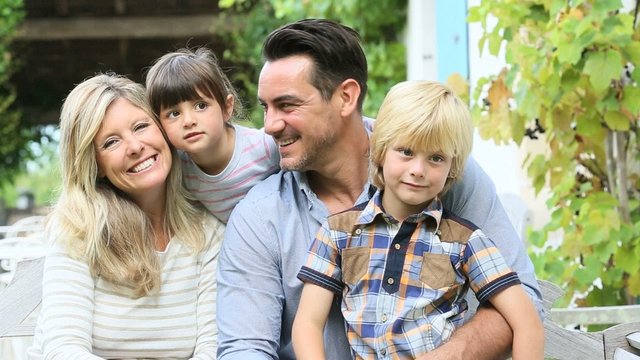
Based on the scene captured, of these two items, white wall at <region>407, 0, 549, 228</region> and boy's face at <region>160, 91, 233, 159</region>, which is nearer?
boy's face at <region>160, 91, 233, 159</region>

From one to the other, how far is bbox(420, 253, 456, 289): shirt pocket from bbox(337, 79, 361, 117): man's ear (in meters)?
0.47

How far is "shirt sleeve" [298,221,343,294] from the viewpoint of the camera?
1994 mm

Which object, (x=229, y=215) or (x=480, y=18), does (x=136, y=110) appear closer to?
(x=229, y=215)

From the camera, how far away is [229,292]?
212 centimetres

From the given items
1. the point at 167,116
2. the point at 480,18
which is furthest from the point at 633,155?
the point at 167,116

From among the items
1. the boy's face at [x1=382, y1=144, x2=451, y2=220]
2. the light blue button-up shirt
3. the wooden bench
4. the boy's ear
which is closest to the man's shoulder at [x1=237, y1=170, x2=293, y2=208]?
the light blue button-up shirt

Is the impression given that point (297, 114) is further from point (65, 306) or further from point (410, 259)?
point (65, 306)

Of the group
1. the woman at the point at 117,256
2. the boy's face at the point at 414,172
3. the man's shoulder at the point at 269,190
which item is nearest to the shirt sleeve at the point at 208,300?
the woman at the point at 117,256

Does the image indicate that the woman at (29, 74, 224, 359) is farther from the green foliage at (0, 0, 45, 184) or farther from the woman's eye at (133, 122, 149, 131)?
the green foliage at (0, 0, 45, 184)

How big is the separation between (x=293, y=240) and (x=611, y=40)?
121 cm

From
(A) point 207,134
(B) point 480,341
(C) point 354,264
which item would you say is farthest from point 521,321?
(A) point 207,134

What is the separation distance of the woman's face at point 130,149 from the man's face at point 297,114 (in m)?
0.24

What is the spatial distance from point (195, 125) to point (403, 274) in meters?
0.59

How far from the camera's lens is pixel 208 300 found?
2.22m
